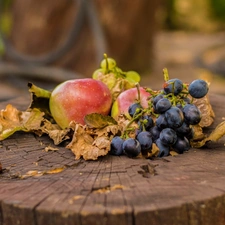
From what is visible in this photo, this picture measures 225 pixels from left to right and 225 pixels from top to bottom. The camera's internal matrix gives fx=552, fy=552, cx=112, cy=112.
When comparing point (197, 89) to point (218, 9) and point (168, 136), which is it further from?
point (218, 9)

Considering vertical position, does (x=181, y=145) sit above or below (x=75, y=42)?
below

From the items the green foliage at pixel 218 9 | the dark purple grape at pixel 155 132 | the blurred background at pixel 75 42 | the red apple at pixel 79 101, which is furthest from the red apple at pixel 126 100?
the green foliage at pixel 218 9

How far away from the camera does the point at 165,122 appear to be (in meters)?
1.45

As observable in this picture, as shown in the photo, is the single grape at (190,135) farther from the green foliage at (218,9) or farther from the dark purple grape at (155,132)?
the green foliage at (218,9)

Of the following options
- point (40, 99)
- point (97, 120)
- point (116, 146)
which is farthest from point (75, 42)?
point (116, 146)

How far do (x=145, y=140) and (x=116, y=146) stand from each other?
79 millimetres

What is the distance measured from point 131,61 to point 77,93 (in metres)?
4.04

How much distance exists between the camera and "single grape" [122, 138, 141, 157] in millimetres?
1413

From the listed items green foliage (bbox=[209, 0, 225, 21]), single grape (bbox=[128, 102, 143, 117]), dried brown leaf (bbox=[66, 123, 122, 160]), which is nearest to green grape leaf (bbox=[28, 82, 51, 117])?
dried brown leaf (bbox=[66, 123, 122, 160])

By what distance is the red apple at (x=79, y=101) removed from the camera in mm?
1655

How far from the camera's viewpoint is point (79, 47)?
17.3 feet

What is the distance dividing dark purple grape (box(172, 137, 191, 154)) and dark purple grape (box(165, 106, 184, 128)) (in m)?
0.05

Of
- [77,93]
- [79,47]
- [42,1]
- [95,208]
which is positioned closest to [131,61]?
[79,47]

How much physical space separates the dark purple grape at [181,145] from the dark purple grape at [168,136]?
0.02 metres
